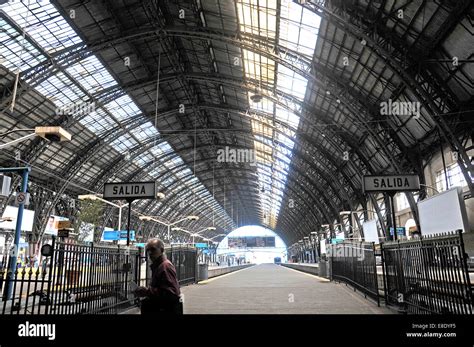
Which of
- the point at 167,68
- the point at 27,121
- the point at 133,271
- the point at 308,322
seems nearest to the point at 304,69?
the point at 167,68

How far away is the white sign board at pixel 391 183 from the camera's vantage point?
9773 millimetres

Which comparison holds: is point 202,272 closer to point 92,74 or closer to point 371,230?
point 92,74

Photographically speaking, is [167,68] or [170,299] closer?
[170,299]

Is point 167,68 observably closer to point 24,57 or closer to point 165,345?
point 24,57

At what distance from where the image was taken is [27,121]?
30344 millimetres

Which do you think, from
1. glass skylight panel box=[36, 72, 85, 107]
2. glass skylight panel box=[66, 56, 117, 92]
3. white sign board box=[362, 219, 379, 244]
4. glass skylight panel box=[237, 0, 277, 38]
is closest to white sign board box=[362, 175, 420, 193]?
glass skylight panel box=[237, 0, 277, 38]

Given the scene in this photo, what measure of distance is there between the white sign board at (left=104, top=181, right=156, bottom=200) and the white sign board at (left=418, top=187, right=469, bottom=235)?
17.1 meters

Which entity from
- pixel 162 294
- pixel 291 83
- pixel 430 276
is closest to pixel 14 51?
pixel 291 83

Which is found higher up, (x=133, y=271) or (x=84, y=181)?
(x=84, y=181)

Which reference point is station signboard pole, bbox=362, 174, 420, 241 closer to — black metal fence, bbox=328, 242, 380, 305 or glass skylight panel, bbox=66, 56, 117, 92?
black metal fence, bbox=328, 242, 380, 305

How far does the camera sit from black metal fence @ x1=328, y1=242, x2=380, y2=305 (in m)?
10.1

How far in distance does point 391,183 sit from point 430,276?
13.2 ft

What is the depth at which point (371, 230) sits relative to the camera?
34.7 metres

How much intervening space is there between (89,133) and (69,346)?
117ft
